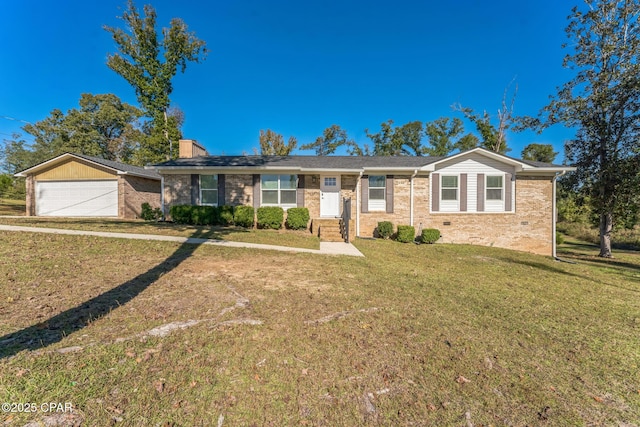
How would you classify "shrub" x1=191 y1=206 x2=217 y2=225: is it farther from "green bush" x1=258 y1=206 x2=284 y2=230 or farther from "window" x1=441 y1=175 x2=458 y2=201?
"window" x1=441 y1=175 x2=458 y2=201

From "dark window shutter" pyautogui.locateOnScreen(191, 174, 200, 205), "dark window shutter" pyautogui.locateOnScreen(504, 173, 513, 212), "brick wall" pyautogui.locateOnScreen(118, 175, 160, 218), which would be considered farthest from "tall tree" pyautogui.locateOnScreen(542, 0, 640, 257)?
"brick wall" pyautogui.locateOnScreen(118, 175, 160, 218)

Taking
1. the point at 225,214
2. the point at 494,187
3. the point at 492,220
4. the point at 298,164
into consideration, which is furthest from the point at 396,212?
the point at 225,214

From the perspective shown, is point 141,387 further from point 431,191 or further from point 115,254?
point 431,191

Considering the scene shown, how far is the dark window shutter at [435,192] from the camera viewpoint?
12.2 m

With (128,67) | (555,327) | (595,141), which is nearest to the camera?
(555,327)

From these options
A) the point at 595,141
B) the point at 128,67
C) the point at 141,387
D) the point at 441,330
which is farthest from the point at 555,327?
the point at 128,67

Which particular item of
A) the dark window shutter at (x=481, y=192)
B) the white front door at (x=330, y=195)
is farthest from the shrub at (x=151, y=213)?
the dark window shutter at (x=481, y=192)

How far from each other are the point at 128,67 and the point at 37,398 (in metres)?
26.1

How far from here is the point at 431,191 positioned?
1220 cm

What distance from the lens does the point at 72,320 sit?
3.11 metres

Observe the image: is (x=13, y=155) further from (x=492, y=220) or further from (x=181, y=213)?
(x=492, y=220)

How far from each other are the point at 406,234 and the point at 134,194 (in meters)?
15.2

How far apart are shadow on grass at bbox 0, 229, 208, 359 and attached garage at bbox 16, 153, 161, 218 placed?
1314 cm

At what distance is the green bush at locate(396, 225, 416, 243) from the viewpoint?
37.6 feet
